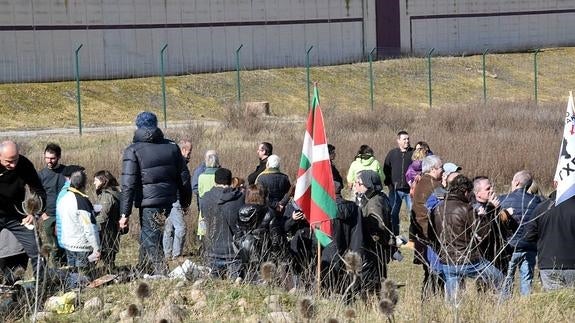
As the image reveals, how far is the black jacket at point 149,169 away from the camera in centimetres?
1149

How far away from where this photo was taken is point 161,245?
1195cm

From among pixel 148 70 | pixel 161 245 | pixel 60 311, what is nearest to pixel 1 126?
pixel 148 70

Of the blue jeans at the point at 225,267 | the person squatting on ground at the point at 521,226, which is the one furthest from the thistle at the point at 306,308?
the person squatting on ground at the point at 521,226

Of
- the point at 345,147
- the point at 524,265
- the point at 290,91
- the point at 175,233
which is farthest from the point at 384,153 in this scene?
the point at 290,91

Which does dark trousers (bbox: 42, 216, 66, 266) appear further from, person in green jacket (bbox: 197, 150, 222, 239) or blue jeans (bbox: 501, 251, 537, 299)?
blue jeans (bbox: 501, 251, 537, 299)

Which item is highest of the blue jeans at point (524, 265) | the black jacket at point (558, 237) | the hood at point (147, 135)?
the hood at point (147, 135)

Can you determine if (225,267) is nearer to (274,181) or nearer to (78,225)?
(78,225)

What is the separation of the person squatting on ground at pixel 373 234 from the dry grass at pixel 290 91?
65.2 ft

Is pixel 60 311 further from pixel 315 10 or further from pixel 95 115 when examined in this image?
pixel 315 10

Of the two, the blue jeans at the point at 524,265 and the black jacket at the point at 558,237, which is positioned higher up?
the black jacket at the point at 558,237

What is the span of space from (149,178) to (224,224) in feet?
4.62

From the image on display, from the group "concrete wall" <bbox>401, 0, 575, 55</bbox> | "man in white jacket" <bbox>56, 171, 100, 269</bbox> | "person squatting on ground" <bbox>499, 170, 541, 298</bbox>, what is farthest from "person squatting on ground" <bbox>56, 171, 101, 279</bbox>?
"concrete wall" <bbox>401, 0, 575, 55</bbox>

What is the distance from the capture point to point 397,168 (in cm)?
1548

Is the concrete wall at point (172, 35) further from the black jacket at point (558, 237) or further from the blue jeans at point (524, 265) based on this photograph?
the black jacket at point (558, 237)
